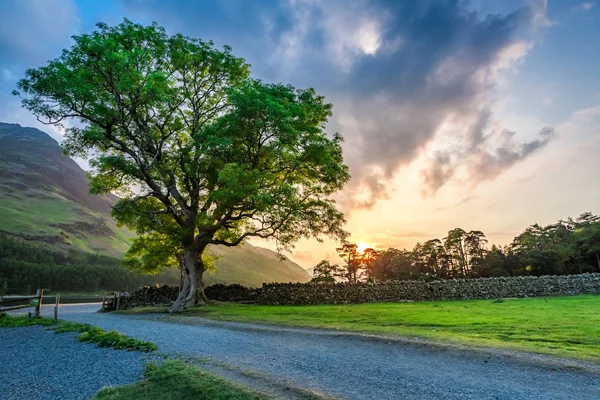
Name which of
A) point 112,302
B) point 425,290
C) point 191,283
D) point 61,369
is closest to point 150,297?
point 112,302

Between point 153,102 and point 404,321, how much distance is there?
19433 millimetres

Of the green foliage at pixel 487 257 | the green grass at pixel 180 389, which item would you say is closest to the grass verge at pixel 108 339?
the green grass at pixel 180 389

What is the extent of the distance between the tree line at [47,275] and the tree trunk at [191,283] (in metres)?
45.7

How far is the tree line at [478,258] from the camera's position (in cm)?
4469

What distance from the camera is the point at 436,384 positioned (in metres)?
6.25

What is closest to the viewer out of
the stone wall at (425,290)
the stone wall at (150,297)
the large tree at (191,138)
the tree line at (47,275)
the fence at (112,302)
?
the large tree at (191,138)

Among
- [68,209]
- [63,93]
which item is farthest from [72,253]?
[63,93]

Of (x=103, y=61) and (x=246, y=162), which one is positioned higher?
(x=103, y=61)

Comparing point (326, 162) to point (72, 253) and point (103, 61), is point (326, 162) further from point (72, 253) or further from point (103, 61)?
point (72, 253)

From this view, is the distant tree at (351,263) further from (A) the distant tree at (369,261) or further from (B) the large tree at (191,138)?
(B) the large tree at (191,138)

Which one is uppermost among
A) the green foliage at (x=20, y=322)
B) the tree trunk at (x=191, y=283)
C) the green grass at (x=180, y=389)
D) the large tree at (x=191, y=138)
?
the large tree at (x=191, y=138)

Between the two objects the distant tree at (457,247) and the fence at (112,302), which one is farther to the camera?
the distant tree at (457,247)

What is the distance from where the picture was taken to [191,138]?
24.0m

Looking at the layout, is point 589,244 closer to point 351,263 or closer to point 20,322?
point 351,263
